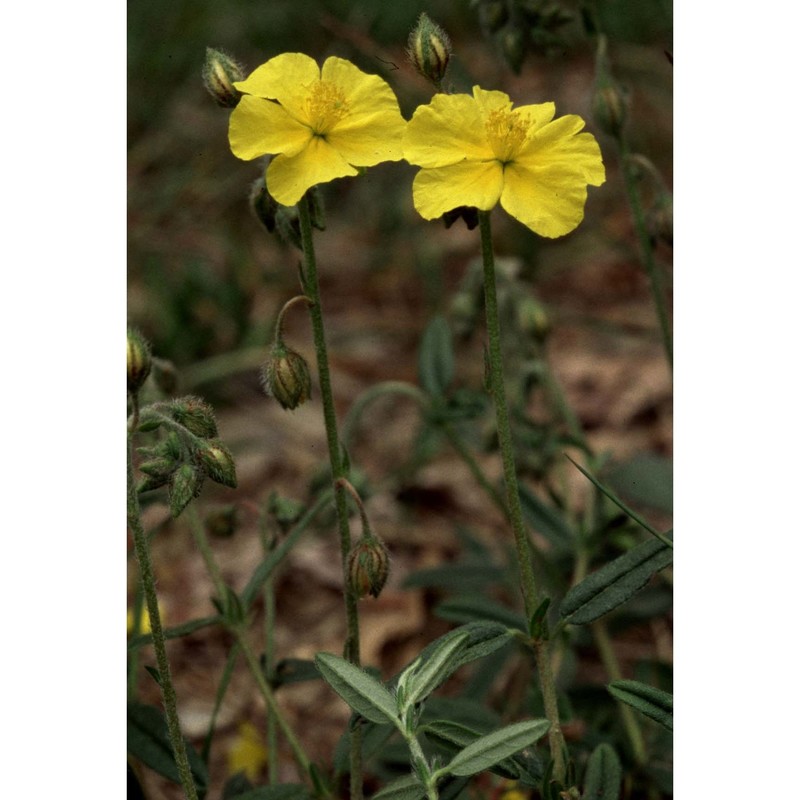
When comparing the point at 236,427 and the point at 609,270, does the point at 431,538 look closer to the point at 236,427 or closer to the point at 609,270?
the point at 236,427

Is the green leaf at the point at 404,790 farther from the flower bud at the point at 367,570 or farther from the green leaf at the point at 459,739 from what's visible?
the flower bud at the point at 367,570

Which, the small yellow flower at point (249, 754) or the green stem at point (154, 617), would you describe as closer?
the green stem at point (154, 617)

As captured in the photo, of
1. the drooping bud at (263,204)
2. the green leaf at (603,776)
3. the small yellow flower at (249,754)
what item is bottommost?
the small yellow flower at (249,754)

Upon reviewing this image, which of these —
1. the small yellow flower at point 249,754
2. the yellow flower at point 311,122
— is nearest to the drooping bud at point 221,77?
the yellow flower at point 311,122

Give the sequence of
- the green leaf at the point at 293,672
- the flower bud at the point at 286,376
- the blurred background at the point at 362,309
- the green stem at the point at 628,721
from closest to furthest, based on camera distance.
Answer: the flower bud at the point at 286,376
the green leaf at the point at 293,672
the green stem at the point at 628,721
the blurred background at the point at 362,309

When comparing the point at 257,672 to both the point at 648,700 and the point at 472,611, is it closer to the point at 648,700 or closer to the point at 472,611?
the point at 472,611

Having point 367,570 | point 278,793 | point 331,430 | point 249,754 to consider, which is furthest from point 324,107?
point 249,754
